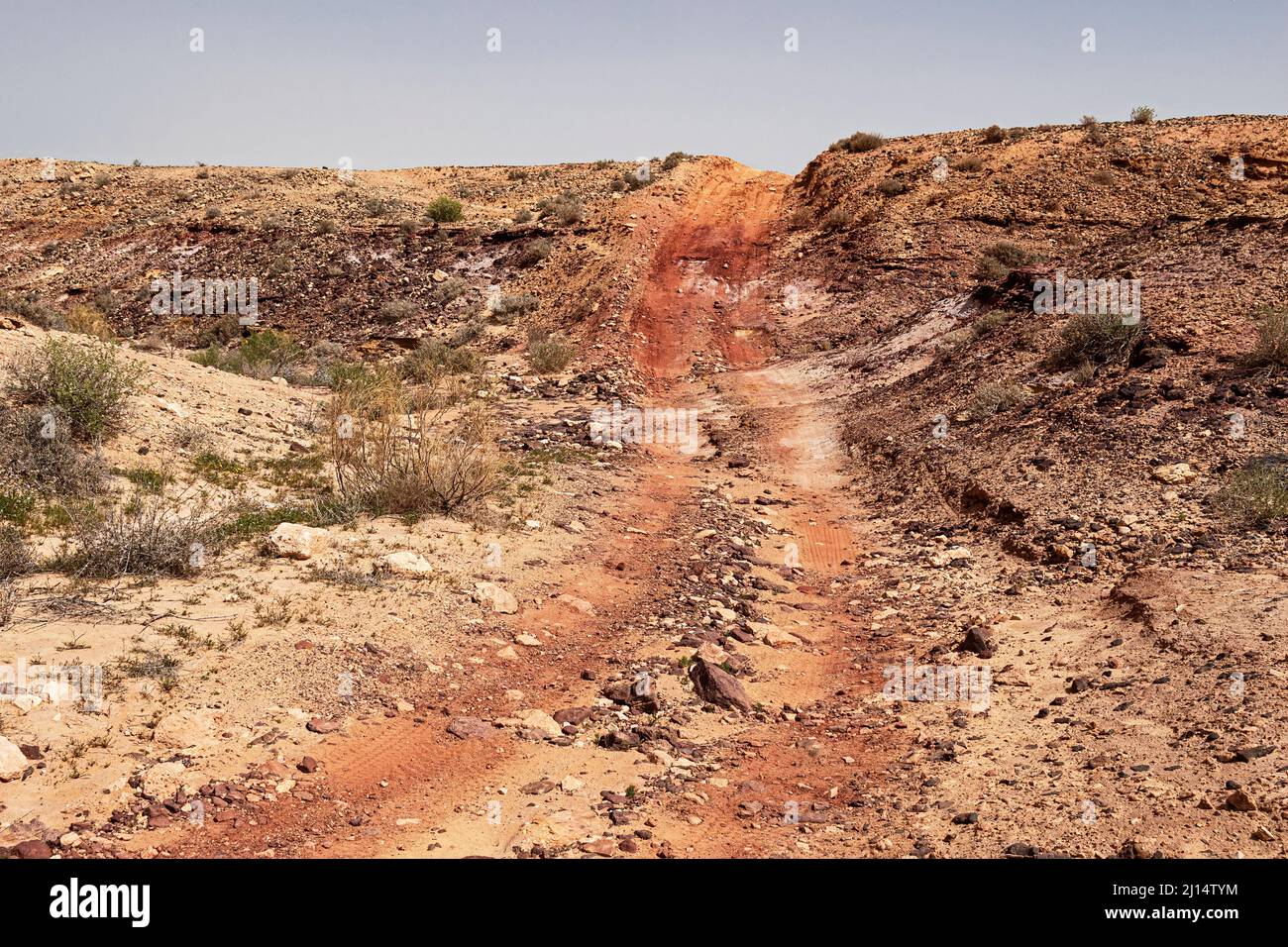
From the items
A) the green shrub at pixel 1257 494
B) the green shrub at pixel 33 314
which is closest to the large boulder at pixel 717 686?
the green shrub at pixel 1257 494

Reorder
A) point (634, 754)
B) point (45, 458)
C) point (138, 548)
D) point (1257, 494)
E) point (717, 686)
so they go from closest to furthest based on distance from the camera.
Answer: point (634, 754)
point (717, 686)
point (138, 548)
point (1257, 494)
point (45, 458)

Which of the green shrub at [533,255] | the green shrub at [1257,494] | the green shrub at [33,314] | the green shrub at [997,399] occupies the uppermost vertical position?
the green shrub at [533,255]

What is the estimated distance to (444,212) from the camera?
25516 mm

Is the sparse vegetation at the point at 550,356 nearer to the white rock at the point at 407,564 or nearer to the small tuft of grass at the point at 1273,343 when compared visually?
the white rock at the point at 407,564

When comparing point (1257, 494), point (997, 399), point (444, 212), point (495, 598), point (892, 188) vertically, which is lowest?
point (495, 598)

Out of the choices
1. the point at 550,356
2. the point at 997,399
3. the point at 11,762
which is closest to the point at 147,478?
the point at 11,762

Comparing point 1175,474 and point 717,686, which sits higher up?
point 1175,474

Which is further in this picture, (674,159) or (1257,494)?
(674,159)

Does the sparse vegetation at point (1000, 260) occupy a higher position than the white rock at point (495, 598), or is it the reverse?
the sparse vegetation at point (1000, 260)

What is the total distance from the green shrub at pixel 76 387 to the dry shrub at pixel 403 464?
2276 millimetres

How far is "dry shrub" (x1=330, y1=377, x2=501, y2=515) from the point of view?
8.78 m

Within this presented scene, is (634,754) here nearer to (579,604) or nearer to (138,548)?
(579,604)

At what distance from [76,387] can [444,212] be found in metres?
17.3

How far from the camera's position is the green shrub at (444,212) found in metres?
25.5
